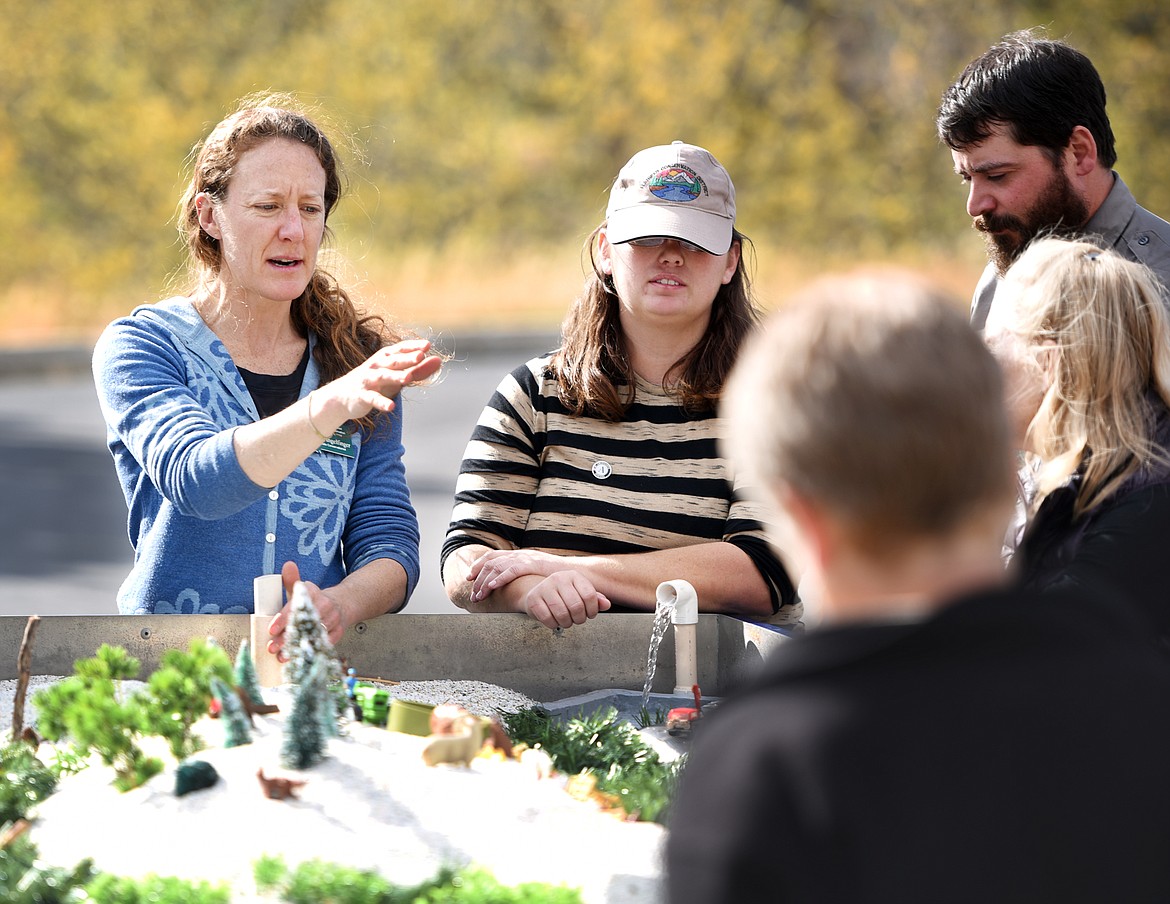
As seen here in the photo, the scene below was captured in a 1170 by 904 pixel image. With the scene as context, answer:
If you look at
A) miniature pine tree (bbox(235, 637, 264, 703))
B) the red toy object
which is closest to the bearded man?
the red toy object

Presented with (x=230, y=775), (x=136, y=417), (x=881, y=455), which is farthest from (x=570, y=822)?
(x=136, y=417)

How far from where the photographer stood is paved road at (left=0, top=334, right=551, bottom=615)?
8.22 meters

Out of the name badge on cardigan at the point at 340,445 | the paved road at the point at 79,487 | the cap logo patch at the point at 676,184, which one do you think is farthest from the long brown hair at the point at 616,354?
the paved road at the point at 79,487

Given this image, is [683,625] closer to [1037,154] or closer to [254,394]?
[254,394]

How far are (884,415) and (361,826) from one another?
101 centimetres

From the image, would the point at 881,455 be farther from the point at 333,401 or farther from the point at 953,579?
the point at 333,401

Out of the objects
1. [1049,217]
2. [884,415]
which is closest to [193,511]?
[884,415]

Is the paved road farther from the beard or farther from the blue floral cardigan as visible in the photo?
the beard

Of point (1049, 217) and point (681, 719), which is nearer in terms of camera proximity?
point (681, 719)

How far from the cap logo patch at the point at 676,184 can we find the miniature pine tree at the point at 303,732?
1412 mm

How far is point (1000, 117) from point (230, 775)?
88.2 inches

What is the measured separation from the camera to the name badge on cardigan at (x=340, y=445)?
2.84 m

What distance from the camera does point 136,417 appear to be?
258 centimetres

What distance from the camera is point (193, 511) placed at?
251cm
